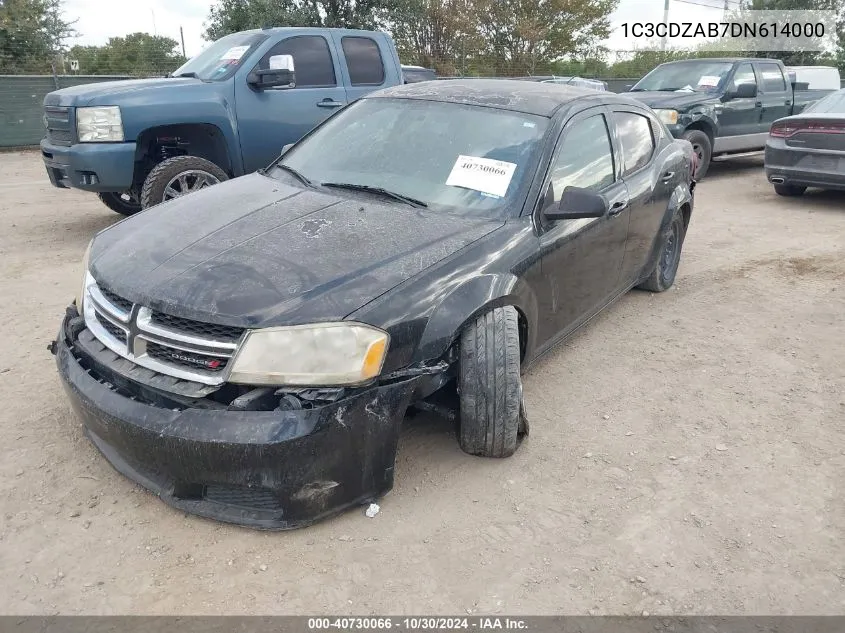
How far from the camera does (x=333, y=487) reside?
249cm

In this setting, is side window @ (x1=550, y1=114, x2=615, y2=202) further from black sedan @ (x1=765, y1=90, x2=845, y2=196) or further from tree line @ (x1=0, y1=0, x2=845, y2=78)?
tree line @ (x1=0, y1=0, x2=845, y2=78)

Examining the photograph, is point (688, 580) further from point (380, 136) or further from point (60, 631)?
point (380, 136)

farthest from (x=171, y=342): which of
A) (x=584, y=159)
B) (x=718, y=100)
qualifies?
(x=718, y=100)

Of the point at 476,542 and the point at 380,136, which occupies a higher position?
the point at 380,136

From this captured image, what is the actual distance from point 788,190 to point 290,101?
6887mm

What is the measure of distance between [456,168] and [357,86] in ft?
14.7

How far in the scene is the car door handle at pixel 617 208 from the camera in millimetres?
3913

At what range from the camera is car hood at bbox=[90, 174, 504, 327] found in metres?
2.45

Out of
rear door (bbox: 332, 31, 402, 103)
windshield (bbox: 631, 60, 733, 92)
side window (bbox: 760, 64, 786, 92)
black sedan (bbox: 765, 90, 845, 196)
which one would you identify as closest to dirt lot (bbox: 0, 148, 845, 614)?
rear door (bbox: 332, 31, 402, 103)

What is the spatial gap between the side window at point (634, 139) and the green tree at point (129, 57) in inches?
567

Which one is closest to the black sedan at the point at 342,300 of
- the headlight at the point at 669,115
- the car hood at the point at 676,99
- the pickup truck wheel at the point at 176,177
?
the pickup truck wheel at the point at 176,177

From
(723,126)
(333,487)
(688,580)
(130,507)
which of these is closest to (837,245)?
(723,126)

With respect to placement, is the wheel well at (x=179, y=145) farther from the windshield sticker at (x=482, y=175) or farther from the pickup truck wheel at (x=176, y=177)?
the windshield sticker at (x=482, y=175)

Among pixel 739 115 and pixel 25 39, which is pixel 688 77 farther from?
pixel 25 39
